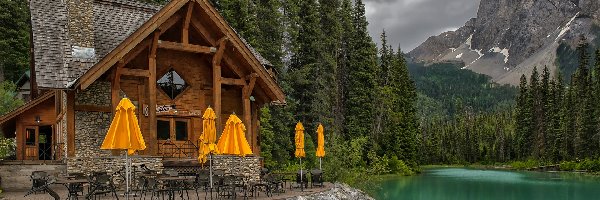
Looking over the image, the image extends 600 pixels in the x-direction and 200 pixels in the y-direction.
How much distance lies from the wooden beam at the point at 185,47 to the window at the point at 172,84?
1597 millimetres

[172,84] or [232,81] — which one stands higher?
[232,81]

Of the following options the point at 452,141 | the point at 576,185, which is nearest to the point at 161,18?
the point at 576,185

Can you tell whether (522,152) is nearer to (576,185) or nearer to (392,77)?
(392,77)

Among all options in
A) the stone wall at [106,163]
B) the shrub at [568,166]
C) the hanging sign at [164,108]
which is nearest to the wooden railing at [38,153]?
the hanging sign at [164,108]

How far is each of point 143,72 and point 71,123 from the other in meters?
3.27

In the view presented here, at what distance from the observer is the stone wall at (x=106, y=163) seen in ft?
61.8

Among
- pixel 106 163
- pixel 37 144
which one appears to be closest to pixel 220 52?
pixel 106 163

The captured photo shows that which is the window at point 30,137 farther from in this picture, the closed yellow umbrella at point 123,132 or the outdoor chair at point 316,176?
the outdoor chair at point 316,176

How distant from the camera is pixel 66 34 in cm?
2152

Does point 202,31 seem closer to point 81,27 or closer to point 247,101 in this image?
point 247,101

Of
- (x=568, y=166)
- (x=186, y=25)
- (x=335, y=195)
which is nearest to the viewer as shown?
(x=335, y=195)

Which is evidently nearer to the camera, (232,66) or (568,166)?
(232,66)

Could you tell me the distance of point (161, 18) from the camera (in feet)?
66.7

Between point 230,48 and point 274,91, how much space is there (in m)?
2.75
